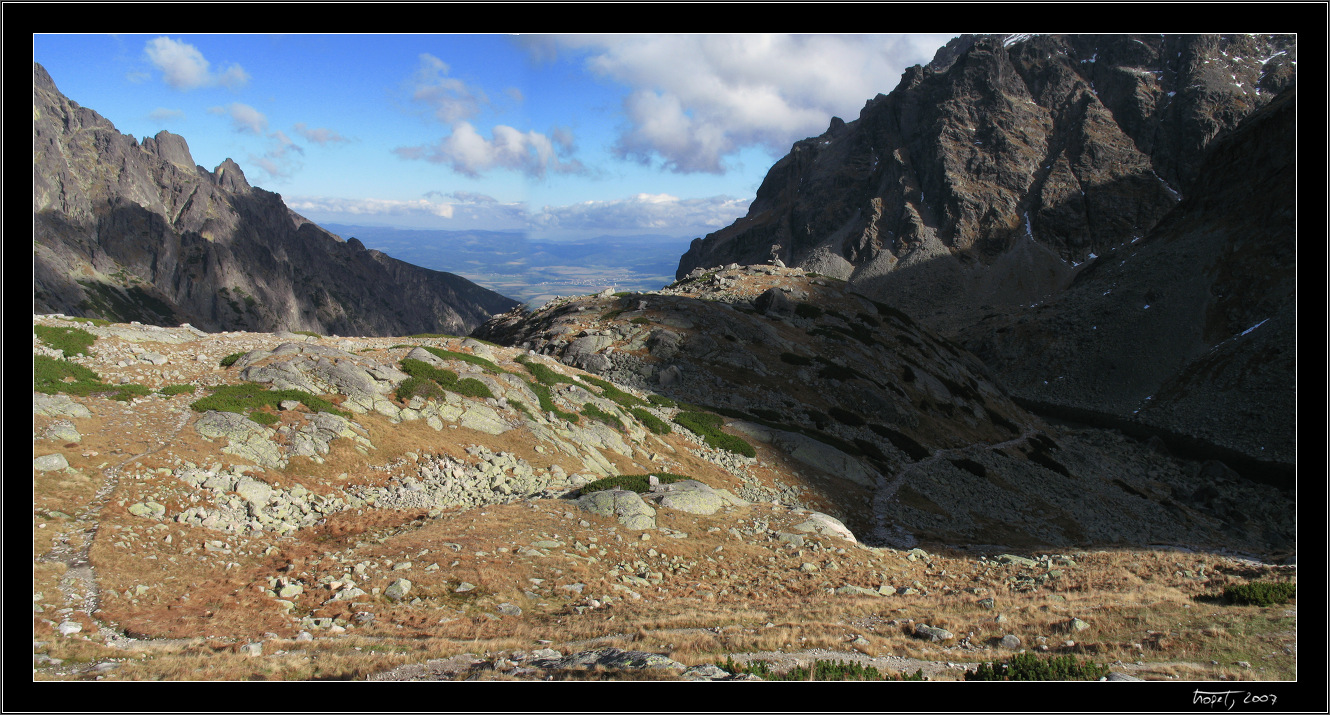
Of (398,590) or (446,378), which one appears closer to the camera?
(398,590)

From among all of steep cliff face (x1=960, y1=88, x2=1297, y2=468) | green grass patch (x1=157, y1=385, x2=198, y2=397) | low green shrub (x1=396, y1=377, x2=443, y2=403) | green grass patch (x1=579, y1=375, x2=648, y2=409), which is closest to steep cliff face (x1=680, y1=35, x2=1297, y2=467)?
steep cliff face (x1=960, y1=88, x2=1297, y2=468)

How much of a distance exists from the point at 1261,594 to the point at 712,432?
23.6 metres

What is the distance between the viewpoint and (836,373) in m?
49.5

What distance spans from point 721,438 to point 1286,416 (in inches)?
3428

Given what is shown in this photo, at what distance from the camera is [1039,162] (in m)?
183

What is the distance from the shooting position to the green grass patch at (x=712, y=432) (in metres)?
33.6

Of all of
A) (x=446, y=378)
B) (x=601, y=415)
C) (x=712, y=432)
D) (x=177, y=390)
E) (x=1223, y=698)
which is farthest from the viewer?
(x=712, y=432)

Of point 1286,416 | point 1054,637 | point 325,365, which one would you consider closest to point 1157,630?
point 1054,637

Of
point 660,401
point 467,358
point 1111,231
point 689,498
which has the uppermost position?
point 1111,231

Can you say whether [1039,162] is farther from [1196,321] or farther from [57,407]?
[57,407]

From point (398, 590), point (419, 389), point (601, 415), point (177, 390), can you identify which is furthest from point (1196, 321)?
point (177, 390)

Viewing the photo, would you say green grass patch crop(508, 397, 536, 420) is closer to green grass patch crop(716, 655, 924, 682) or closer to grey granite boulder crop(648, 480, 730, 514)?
grey granite boulder crop(648, 480, 730, 514)

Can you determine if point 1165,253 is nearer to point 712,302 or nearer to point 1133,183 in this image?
point 1133,183

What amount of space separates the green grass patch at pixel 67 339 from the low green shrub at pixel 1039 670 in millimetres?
30699
